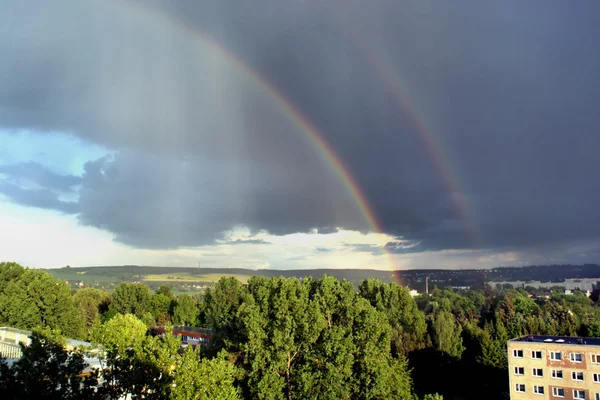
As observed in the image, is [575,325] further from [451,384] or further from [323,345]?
[323,345]

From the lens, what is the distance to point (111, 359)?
2162 cm

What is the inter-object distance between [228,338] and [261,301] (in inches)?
219

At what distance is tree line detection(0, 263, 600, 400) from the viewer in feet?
64.0

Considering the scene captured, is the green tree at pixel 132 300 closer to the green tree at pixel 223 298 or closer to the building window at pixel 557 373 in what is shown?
the green tree at pixel 223 298

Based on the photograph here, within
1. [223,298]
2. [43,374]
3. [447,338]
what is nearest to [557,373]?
[447,338]

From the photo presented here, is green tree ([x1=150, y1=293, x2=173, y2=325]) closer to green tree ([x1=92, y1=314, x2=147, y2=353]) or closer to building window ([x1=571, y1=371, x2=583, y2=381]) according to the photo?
green tree ([x1=92, y1=314, x2=147, y2=353])

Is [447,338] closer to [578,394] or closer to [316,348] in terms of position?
[578,394]

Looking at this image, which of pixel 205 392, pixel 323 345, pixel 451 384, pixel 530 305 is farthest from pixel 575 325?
pixel 205 392

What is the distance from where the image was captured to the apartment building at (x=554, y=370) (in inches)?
1689

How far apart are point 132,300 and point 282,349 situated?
86.7 meters

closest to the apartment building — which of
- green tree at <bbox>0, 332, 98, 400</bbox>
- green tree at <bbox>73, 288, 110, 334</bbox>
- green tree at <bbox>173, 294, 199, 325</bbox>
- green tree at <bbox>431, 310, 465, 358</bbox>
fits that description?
green tree at <bbox>431, 310, 465, 358</bbox>

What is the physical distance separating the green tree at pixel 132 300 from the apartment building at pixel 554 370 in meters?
90.1

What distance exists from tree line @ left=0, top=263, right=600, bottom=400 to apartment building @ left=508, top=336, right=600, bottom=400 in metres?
12.0

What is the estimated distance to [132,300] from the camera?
11031 cm
